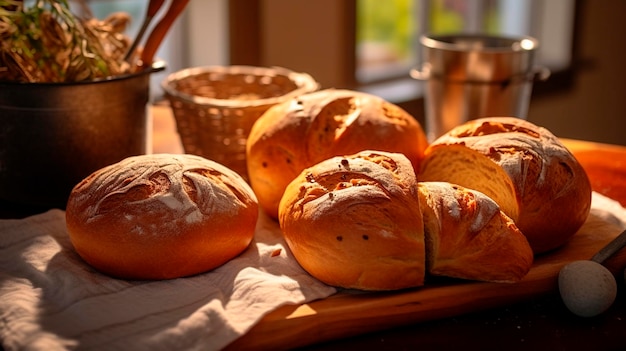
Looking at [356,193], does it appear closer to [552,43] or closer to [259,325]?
[259,325]

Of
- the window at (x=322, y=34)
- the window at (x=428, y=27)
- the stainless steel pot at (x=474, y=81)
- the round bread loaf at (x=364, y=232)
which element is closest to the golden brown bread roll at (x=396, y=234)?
the round bread loaf at (x=364, y=232)

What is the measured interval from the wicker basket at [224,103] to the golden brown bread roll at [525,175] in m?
0.37

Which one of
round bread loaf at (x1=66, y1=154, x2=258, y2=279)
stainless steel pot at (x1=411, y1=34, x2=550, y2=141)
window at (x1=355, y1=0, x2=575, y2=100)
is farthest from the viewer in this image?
window at (x1=355, y1=0, x2=575, y2=100)

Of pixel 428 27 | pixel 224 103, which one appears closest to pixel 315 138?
pixel 224 103

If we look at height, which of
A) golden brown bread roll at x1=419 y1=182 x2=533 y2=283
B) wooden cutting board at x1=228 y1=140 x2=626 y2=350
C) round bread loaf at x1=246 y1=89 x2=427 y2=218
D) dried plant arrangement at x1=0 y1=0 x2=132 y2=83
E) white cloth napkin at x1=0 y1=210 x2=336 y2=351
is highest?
dried plant arrangement at x1=0 y1=0 x2=132 y2=83

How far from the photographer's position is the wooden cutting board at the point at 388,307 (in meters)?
0.95

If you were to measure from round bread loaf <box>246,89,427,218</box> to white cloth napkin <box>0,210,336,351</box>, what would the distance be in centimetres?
16

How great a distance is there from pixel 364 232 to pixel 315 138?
315 millimetres

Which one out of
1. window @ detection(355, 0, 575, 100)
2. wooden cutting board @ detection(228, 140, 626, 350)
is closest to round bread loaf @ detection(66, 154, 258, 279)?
wooden cutting board @ detection(228, 140, 626, 350)

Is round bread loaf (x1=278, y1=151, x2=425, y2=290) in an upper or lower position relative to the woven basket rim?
lower

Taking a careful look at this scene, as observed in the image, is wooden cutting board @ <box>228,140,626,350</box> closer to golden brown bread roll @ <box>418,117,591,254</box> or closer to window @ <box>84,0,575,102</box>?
golden brown bread roll @ <box>418,117,591,254</box>

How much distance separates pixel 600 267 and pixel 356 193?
34 centimetres

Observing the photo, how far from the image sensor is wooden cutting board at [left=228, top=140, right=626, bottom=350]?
953 mm

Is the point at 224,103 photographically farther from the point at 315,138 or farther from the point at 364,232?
the point at 364,232
